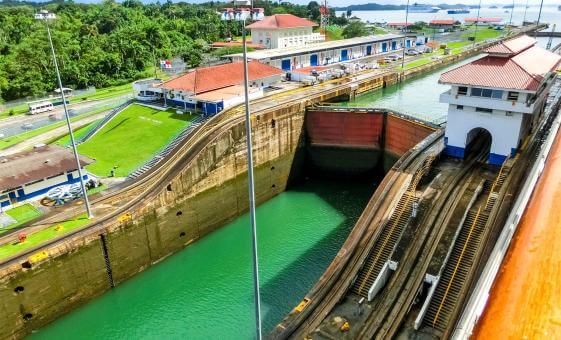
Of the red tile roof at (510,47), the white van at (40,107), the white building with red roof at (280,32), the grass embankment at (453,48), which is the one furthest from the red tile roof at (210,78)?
the grass embankment at (453,48)

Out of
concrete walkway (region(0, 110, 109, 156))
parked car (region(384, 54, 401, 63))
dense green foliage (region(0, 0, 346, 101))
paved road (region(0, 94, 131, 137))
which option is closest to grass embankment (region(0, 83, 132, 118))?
paved road (region(0, 94, 131, 137))

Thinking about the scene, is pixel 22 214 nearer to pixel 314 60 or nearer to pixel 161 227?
pixel 161 227

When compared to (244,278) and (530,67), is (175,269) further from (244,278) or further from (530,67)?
(530,67)

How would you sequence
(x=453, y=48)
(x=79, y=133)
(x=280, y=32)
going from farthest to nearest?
1. (x=453, y=48)
2. (x=280, y=32)
3. (x=79, y=133)

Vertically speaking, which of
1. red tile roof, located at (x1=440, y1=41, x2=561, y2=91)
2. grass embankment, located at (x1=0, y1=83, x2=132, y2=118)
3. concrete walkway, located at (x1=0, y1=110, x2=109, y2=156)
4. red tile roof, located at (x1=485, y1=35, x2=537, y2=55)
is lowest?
concrete walkway, located at (x1=0, y1=110, x2=109, y2=156)

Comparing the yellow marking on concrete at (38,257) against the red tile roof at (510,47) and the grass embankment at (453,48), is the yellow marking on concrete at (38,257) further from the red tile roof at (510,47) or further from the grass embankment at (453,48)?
the grass embankment at (453,48)

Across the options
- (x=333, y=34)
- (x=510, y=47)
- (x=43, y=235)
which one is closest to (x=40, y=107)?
(x=43, y=235)

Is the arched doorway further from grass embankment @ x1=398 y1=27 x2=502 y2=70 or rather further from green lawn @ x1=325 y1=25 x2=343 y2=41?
green lawn @ x1=325 y1=25 x2=343 y2=41
